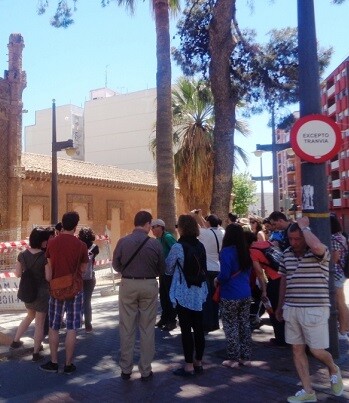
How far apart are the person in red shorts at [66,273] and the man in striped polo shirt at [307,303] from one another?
2.48 meters

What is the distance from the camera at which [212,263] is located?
24.7 ft

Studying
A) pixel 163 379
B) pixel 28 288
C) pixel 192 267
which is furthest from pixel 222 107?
pixel 163 379

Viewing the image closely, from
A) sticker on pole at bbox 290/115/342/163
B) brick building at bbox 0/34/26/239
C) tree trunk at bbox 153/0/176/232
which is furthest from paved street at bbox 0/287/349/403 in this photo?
brick building at bbox 0/34/26/239

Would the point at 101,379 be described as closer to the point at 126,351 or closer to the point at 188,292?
the point at 126,351

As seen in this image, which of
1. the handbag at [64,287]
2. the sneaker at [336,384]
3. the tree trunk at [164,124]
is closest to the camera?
the sneaker at [336,384]

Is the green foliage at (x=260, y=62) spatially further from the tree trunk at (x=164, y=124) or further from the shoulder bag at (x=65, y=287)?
the shoulder bag at (x=65, y=287)

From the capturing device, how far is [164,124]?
431 inches

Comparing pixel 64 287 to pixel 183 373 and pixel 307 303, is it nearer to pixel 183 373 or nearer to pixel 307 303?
pixel 183 373

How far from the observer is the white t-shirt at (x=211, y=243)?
24.6 feet

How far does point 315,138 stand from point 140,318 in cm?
293

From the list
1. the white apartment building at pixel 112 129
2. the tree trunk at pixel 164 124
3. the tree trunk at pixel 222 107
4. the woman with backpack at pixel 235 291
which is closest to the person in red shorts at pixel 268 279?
the woman with backpack at pixel 235 291

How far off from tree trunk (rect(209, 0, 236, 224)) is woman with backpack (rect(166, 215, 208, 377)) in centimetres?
541

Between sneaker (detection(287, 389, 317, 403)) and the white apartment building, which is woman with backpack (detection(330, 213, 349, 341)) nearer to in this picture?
sneaker (detection(287, 389, 317, 403))

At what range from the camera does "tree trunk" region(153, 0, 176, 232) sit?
10.7 meters
